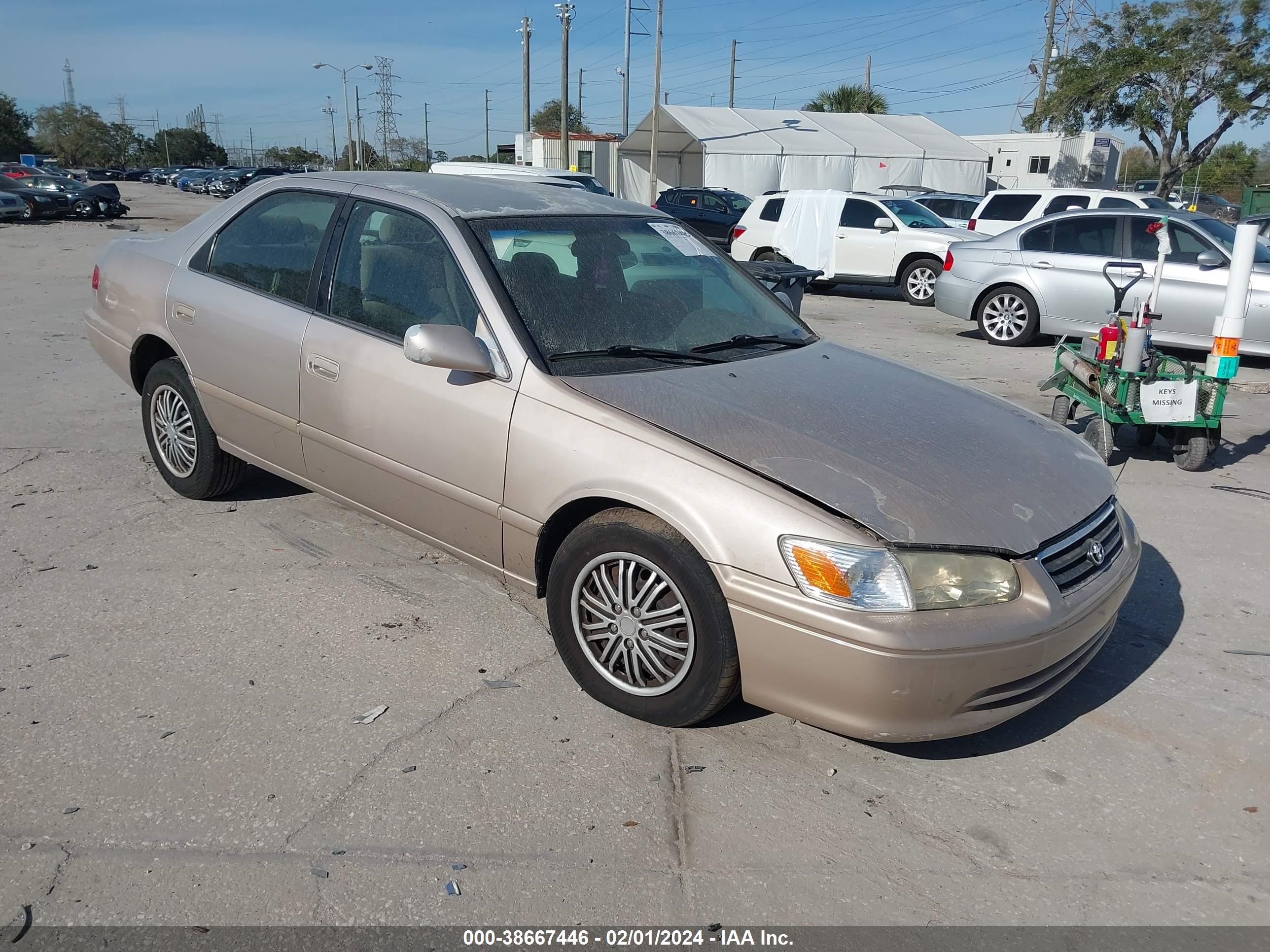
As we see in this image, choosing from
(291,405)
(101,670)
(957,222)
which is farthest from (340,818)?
(957,222)

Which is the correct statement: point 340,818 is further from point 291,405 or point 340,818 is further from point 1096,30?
point 1096,30

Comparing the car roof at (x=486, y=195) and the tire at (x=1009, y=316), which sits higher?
the car roof at (x=486, y=195)

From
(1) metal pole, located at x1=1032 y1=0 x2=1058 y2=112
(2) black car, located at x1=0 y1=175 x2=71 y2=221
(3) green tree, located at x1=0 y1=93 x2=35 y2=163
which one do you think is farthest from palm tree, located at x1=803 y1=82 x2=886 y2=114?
(3) green tree, located at x1=0 y1=93 x2=35 y2=163

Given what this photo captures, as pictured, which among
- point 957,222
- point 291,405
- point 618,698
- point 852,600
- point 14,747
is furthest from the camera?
point 957,222

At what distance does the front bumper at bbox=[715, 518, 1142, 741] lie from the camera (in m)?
2.73

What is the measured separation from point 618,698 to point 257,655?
1360 millimetres

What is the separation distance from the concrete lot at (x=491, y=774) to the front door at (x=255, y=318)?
59 cm

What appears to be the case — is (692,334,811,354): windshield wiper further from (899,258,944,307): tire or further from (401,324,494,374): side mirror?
(899,258,944,307): tire

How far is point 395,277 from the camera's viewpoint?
155 inches

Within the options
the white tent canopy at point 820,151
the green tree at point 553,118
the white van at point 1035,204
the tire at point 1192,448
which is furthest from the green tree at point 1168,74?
the green tree at point 553,118

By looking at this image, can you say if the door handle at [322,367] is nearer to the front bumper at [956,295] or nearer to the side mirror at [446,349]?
the side mirror at [446,349]

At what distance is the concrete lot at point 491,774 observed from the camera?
2523 mm

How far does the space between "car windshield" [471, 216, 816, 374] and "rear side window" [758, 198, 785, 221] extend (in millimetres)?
12726

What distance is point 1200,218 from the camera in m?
10.5
